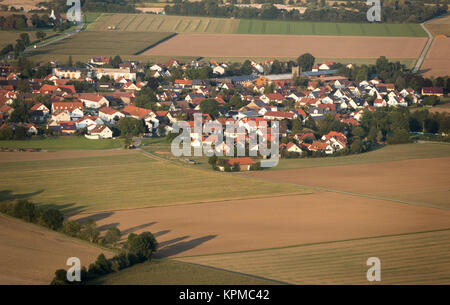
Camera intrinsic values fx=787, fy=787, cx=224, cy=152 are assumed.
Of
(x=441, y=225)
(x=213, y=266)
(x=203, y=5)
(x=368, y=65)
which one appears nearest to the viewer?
(x=213, y=266)

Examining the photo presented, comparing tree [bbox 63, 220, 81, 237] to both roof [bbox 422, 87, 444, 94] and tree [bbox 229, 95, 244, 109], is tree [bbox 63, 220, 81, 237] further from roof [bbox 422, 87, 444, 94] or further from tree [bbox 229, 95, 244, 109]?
roof [bbox 422, 87, 444, 94]

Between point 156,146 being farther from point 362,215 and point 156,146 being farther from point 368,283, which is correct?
point 368,283

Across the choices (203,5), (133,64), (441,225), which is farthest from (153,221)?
(203,5)

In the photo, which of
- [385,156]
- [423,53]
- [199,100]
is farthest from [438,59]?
[385,156]

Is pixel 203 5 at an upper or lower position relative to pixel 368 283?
upper

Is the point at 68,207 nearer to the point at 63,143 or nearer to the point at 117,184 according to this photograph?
the point at 117,184

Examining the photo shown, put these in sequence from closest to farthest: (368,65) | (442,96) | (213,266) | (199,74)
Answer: (213,266) → (442,96) → (199,74) → (368,65)

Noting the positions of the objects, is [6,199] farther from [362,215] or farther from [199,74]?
[199,74]

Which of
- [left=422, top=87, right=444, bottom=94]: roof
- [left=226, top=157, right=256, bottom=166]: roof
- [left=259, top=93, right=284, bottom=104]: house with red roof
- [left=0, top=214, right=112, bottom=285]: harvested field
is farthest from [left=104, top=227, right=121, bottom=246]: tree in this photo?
[left=422, top=87, right=444, bottom=94]: roof

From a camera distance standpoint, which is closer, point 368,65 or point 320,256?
point 320,256
